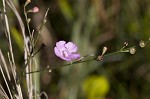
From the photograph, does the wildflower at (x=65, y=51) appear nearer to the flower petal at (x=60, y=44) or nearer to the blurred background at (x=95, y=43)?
the flower petal at (x=60, y=44)

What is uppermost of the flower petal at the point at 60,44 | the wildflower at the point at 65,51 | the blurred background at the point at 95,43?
the blurred background at the point at 95,43

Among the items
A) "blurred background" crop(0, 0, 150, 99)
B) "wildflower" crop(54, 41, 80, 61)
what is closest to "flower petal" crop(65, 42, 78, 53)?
"wildflower" crop(54, 41, 80, 61)

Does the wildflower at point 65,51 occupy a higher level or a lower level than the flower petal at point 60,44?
lower

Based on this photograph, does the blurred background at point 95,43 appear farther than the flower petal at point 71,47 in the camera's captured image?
Yes

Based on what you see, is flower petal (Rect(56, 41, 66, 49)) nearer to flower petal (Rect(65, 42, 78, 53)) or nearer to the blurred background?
flower petal (Rect(65, 42, 78, 53))

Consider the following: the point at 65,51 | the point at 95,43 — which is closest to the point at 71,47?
the point at 65,51

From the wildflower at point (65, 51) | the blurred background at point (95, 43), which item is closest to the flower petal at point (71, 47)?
the wildflower at point (65, 51)
